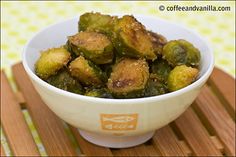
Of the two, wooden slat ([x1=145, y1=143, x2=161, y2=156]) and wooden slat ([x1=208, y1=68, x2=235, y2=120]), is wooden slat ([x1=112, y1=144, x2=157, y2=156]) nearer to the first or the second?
wooden slat ([x1=145, y1=143, x2=161, y2=156])

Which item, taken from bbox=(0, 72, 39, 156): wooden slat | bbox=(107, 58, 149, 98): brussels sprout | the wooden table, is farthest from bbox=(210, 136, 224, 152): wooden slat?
bbox=(0, 72, 39, 156): wooden slat

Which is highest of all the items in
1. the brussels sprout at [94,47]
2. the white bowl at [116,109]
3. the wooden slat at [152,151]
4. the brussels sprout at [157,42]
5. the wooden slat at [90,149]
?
the brussels sprout at [94,47]

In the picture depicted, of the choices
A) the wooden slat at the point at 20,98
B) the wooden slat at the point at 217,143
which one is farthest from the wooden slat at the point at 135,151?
the wooden slat at the point at 20,98

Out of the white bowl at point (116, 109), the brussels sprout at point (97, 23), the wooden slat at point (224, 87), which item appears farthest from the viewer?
the wooden slat at point (224, 87)

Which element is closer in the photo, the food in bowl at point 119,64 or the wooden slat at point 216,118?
the food in bowl at point 119,64

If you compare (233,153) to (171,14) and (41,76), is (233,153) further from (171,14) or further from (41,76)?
(171,14)

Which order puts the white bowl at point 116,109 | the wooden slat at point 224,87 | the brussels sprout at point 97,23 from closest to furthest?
the white bowl at point 116,109 < the brussels sprout at point 97,23 < the wooden slat at point 224,87

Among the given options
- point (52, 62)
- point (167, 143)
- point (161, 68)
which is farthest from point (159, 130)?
point (52, 62)

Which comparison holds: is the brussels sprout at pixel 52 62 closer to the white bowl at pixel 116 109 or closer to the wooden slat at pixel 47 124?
the white bowl at pixel 116 109
